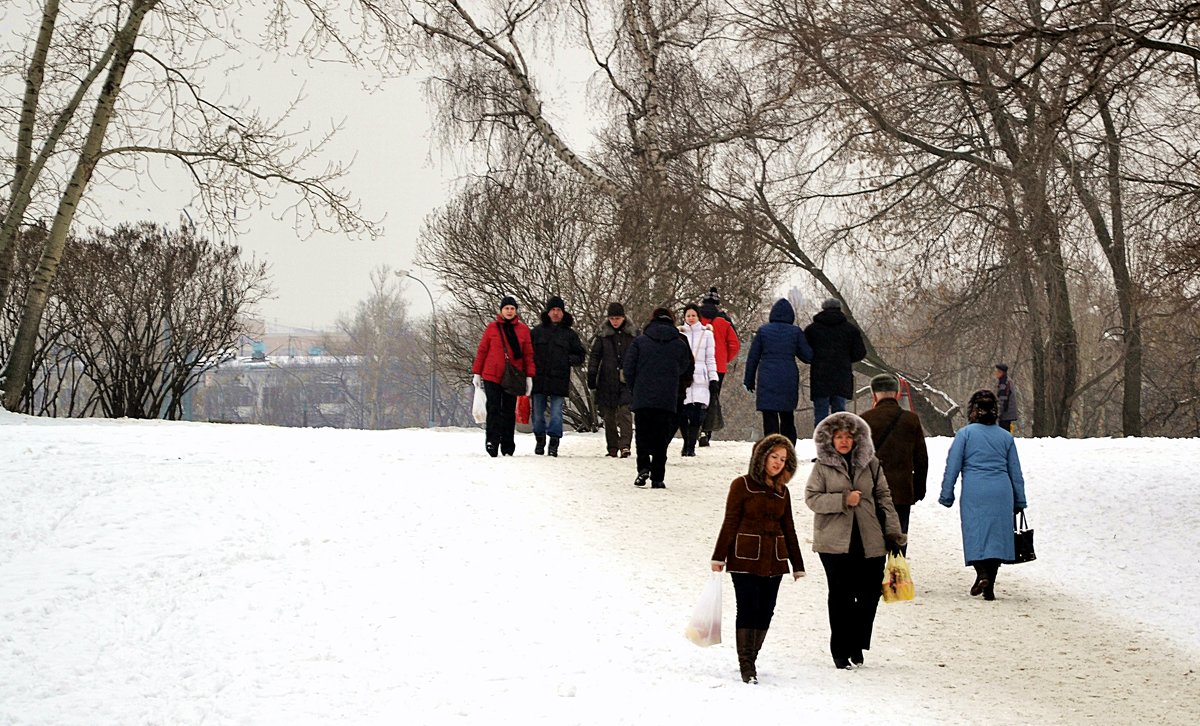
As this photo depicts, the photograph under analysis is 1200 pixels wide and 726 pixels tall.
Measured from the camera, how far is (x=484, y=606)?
9.98 metres

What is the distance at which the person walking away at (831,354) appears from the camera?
16.5m

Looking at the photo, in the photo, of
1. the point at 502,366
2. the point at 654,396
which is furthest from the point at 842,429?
the point at 502,366

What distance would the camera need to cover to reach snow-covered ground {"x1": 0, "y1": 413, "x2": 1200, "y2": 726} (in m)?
7.94

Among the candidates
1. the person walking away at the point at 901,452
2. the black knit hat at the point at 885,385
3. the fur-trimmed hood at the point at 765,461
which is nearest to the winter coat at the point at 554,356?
the black knit hat at the point at 885,385

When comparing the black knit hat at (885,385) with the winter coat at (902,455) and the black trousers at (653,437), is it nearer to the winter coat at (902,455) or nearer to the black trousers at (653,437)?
the winter coat at (902,455)

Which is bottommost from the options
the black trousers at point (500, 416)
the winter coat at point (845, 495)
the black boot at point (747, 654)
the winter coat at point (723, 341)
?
the black boot at point (747, 654)

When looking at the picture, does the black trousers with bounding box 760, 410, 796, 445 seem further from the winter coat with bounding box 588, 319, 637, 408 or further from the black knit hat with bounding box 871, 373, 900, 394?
the black knit hat with bounding box 871, 373, 900, 394

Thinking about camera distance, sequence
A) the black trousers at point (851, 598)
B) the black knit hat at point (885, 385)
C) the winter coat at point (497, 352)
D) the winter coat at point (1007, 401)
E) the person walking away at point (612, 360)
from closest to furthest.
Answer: the black trousers at point (851, 598)
the black knit hat at point (885, 385)
the winter coat at point (497, 352)
the person walking away at point (612, 360)
the winter coat at point (1007, 401)

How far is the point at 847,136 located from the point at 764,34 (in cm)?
268

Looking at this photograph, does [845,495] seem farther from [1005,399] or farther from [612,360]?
[1005,399]

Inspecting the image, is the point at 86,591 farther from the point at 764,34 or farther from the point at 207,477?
the point at 764,34

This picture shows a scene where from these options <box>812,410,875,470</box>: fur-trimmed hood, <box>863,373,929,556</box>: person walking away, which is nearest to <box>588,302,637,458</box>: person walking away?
<box>863,373,929,556</box>: person walking away

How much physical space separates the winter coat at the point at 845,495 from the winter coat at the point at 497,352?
27.0 ft

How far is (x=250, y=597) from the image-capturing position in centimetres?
972
